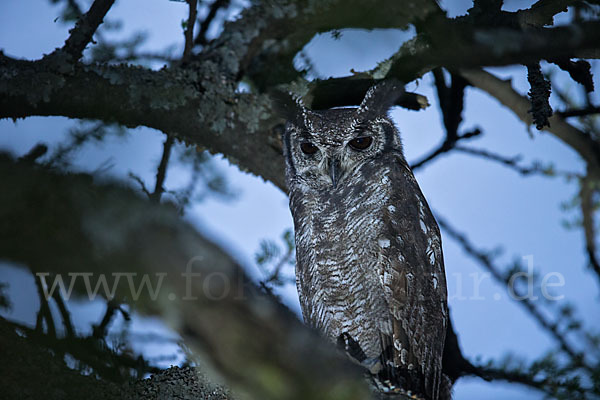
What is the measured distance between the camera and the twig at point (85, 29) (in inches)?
75.9

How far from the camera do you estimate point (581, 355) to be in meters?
2.24

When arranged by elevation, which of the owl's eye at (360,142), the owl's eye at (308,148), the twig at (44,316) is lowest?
the twig at (44,316)

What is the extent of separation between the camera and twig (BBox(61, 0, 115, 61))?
1928mm

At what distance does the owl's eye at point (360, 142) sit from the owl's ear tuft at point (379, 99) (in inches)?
3.9

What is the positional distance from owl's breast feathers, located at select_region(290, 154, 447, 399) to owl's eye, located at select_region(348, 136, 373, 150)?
11 centimetres

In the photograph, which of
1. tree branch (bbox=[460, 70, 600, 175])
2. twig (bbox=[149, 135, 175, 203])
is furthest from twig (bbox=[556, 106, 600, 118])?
twig (bbox=[149, 135, 175, 203])

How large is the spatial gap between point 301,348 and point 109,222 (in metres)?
0.33

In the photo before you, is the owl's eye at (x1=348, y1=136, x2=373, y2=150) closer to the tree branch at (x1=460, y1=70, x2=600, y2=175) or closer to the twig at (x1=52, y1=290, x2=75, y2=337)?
the tree branch at (x1=460, y1=70, x2=600, y2=175)

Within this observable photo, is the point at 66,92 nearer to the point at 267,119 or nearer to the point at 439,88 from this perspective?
the point at 267,119

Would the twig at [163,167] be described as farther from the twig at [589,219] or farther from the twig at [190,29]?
the twig at [589,219]

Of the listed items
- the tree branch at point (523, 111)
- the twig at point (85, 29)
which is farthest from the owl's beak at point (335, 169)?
the twig at point (85, 29)

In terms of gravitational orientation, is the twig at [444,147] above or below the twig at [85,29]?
above

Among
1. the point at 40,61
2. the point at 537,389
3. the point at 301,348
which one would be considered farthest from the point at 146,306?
the point at 537,389

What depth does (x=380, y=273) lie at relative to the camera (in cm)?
200
